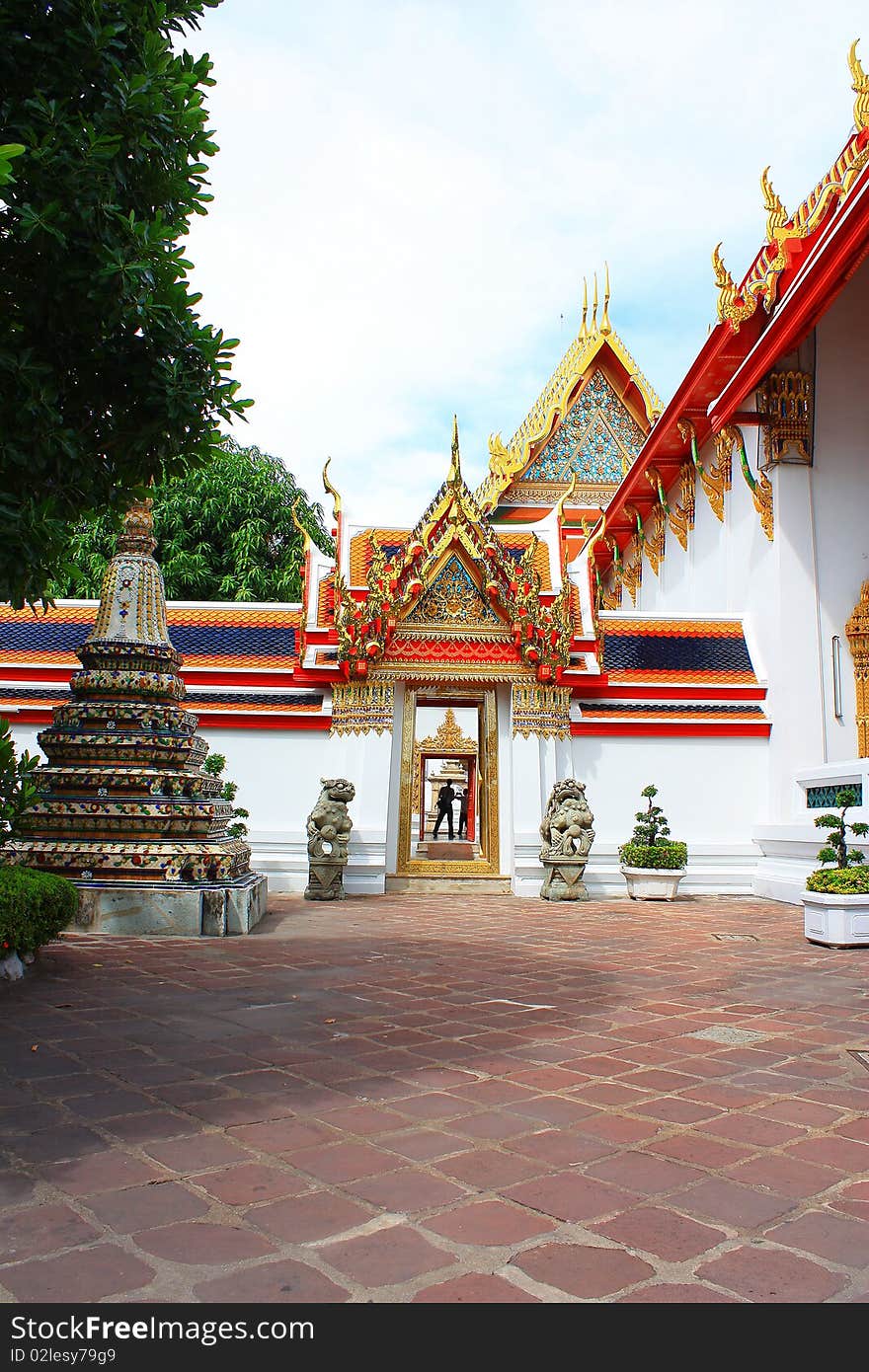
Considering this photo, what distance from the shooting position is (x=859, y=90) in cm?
882

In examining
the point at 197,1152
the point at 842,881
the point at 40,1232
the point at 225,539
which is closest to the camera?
the point at 40,1232

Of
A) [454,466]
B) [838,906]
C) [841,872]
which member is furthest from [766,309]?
[838,906]

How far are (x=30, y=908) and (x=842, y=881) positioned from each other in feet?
17.2

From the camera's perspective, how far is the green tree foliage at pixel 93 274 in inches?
134

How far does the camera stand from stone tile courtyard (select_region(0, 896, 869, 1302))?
201 cm

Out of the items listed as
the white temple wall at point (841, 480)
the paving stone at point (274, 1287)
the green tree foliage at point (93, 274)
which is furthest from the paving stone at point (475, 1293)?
the white temple wall at point (841, 480)

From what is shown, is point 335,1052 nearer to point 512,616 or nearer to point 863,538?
point 512,616

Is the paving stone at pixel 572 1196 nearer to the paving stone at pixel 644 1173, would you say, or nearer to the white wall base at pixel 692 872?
the paving stone at pixel 644 1173

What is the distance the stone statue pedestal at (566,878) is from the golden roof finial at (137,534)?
4.97 metres

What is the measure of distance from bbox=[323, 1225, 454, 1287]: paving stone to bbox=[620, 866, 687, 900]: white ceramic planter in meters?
8.45

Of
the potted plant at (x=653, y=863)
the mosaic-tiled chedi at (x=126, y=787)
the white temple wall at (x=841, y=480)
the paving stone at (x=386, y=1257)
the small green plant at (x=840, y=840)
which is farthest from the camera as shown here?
the white temple wall at (x=841, y=480)

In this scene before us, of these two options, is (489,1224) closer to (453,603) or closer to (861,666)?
(453,603)

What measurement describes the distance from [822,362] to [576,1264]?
37.5ft
